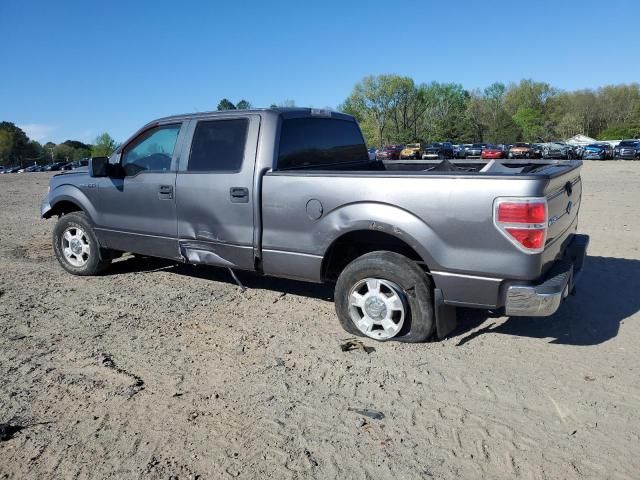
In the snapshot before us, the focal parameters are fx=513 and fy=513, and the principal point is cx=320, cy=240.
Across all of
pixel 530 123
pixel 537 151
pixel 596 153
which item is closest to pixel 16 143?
pixel 530 123

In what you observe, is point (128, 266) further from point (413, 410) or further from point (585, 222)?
point (585, 222)

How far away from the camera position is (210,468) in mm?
2729

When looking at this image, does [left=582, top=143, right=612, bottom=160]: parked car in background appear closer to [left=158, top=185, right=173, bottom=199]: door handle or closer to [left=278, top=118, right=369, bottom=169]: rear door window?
[left=278, top=118, right=369, bottom=169]: rear door window

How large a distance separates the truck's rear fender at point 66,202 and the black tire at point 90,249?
5.2 inches

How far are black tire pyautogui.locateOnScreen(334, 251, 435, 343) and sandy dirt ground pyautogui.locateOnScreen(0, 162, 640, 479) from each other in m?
0.18

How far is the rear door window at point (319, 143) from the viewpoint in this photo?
16.0 feet

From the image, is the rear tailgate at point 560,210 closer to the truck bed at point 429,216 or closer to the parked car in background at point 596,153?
the truck bed at point 429,216

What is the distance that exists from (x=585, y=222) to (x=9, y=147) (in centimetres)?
12169

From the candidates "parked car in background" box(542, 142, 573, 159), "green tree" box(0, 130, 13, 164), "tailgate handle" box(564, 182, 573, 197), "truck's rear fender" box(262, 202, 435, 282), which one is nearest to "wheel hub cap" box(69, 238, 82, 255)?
"truck's rear fender" box(262, 202, 435, 282)

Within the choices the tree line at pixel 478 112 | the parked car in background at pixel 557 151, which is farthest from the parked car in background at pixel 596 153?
the tree line at pixel 478 112

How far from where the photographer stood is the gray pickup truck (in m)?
3.61

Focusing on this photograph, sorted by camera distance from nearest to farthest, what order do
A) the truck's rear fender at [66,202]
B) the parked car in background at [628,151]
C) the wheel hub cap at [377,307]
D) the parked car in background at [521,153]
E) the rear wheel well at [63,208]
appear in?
the wheel hub cap at [377,307]
the truck's rear fender at [66,202]
the rear wheel well at [63,208]
the parked car in background at [628,151]
the parked car in background at [521,153]

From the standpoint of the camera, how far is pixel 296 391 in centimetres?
356

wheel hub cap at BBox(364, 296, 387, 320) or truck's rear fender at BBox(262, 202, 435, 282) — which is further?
wheel hub cap at BBox(364, 296, 387, 320)
